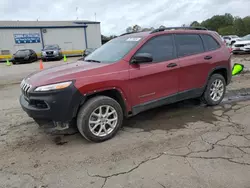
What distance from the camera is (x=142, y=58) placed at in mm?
3641

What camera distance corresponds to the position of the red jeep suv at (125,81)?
128 inches

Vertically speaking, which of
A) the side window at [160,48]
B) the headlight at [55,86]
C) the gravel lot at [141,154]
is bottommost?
the gravel lot at [141,154]

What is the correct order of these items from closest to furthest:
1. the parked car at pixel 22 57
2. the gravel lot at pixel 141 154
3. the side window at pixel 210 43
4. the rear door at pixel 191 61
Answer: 1. the gravel lot at pixel 141 154
2. the rear door at pixel 191 61
3. the side window at pixel 210 43
4. the parked car at pixel 22 57

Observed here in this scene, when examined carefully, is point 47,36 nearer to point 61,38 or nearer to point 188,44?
point 61,38

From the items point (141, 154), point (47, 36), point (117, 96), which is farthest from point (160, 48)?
point (47, 36)

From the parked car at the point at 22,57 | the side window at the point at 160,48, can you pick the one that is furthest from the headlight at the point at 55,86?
the parked car at the point at 22,57

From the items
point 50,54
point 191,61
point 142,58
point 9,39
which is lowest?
point 191,61

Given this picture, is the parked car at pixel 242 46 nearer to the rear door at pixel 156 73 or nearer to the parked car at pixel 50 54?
the rear door at pixel 156 73

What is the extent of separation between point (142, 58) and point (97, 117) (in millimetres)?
1240

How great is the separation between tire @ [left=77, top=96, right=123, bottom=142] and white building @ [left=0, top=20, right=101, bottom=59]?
1084 inches

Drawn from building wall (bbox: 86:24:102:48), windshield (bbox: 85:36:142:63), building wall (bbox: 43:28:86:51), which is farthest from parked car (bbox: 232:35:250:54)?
building wall (bbox: 43:28:86:51)

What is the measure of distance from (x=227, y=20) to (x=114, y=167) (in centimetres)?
8399

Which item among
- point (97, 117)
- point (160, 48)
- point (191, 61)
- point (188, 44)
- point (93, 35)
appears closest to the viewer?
point (97, 117)

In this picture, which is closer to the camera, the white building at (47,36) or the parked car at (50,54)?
the parked car at (50,54)
